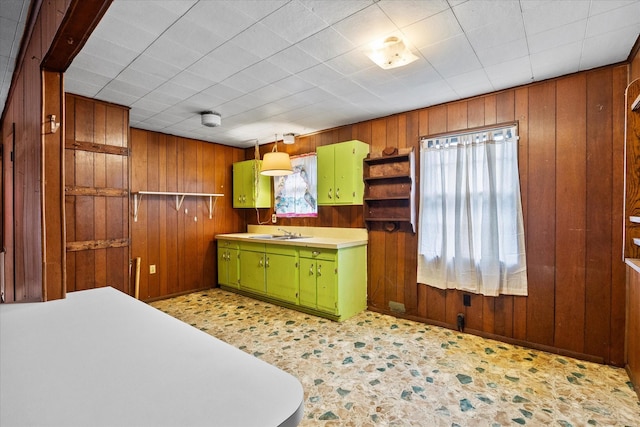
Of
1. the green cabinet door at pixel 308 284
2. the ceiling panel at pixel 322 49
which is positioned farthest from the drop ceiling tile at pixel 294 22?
the green cabinet door at pixel 308 284

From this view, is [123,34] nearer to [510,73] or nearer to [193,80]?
[193,80]

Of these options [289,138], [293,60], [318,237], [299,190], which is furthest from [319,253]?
[293,60]

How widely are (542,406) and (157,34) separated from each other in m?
3.44

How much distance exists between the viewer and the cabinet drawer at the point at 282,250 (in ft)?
13.1

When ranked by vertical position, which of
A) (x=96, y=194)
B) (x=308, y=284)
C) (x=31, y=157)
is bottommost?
(x=308, y=284)

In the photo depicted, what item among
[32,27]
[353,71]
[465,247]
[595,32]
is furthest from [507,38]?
[32,27]

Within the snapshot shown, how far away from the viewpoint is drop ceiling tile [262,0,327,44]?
1819mm

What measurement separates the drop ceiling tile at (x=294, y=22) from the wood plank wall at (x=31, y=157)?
105 cm

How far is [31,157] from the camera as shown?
1.73 m

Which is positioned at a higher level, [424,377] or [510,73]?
[510,73]

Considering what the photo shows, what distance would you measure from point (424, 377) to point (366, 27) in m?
2.47

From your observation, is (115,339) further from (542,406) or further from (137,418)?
(542,406)

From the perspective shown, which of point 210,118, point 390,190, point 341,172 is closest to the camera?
point 210,118

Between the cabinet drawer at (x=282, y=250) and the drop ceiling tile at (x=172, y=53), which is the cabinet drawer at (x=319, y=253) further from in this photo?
the drop ceiling tile at (x=172, y=53)
